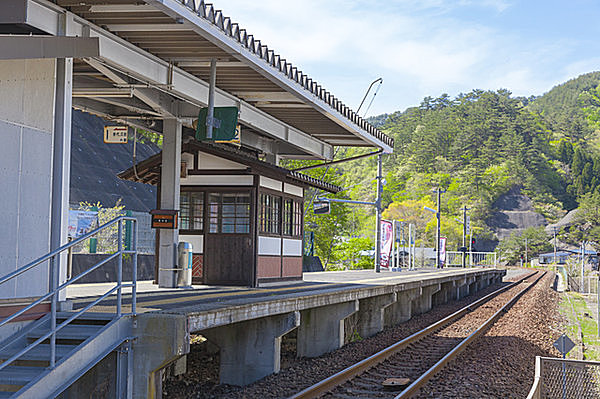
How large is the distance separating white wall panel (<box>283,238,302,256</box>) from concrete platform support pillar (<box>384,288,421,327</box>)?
363 cm

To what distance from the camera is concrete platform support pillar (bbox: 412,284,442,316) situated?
890 inches

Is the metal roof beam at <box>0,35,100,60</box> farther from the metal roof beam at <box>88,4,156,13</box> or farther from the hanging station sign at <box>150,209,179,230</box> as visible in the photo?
the hanging station sign at <box>150,209,179,230</box>

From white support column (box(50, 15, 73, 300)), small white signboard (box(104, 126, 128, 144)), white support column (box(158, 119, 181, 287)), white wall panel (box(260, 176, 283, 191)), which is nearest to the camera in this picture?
white support column (box(50, 15, 73, 300))

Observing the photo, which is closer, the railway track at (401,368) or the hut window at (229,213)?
the railway track at (401,368)

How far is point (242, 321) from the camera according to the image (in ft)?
35.1

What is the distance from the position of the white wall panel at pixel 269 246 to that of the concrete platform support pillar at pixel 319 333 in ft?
5.29

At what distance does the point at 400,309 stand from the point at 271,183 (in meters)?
6.88

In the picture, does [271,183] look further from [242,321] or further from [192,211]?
[242,321]

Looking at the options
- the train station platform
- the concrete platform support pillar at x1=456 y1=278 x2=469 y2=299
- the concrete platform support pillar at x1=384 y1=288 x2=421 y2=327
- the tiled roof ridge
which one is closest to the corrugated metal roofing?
the tiled roof ridge

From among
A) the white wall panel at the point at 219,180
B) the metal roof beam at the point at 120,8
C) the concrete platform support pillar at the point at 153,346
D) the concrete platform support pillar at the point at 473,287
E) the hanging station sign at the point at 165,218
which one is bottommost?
the concrete platform support pillar at the point at 473,287

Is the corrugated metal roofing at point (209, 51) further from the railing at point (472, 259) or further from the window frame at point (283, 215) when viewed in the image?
the railing at point (472, 259)

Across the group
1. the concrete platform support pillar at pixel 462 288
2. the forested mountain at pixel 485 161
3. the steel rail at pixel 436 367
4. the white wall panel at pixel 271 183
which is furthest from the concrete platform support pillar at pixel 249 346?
the forested mountain at pixel 485 161

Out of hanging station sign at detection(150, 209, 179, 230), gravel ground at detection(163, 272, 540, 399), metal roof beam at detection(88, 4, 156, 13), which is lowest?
gravel ground at detection(163, 272, 540, 399)

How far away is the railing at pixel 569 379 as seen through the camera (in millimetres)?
8639
